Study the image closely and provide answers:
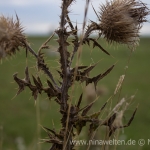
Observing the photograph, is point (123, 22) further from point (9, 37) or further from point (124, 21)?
point (9, 37)

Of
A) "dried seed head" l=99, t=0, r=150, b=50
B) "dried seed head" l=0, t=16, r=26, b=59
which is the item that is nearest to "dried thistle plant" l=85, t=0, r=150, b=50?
"dried seed head" l=99, t=0, r=150, b=50

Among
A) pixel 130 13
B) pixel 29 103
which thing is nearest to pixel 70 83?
pixel 130 13

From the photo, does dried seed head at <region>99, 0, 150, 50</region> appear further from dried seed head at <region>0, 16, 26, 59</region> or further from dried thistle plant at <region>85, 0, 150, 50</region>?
dried seed head at <region>0, 16, 26, 59</region>

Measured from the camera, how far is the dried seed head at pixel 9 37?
2373 millimetres

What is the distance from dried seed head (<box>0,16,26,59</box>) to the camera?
2373 millimetres

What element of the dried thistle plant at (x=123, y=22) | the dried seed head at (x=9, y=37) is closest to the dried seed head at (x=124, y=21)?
the dried thistle plant at (x=123, y=22)

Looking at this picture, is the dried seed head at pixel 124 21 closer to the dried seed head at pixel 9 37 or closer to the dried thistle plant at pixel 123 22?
the dried thistle plant at pixel 123 22

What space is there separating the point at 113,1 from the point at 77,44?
52cm

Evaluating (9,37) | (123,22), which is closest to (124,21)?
(123,22)

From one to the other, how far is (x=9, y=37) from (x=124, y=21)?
2.82 feet

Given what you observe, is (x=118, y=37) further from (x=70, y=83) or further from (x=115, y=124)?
(x=115, y=124)

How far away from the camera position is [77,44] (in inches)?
98.3

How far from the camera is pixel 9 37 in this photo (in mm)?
2371

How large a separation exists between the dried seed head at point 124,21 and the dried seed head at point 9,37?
627mm
